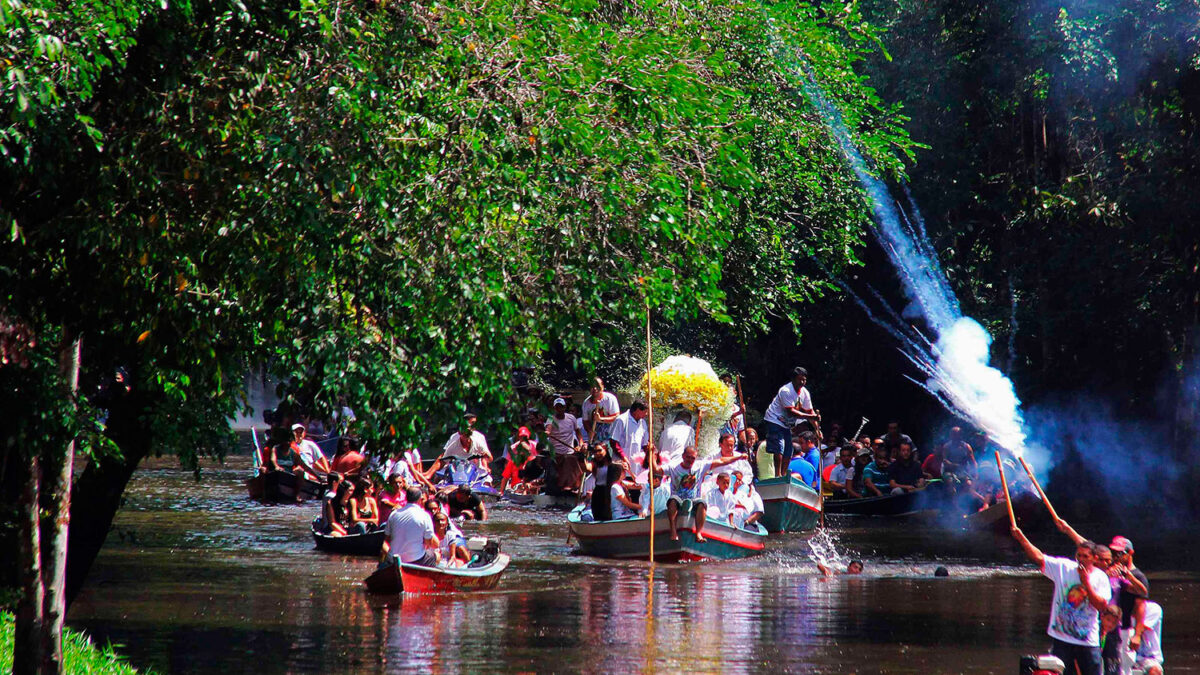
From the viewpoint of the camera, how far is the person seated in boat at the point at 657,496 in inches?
782

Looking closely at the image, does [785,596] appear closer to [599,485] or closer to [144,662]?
[599,485]

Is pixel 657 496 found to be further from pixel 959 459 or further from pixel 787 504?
pixel 959 459

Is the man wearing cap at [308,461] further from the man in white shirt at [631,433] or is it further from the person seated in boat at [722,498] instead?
the person seated in boat at [722,498]

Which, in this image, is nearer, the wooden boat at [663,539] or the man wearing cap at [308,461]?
the wooden boat at [663,539]

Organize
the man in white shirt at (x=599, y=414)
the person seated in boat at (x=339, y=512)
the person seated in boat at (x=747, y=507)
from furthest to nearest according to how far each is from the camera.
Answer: the man in white shirt at (x=599, y=414)
the person seated in boat at (x=747, y=507)
the person seated in boat at (x=339, y=512)

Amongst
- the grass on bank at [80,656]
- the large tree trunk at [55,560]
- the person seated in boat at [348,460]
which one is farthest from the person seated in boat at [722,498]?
the large tree trunk at [55,560]

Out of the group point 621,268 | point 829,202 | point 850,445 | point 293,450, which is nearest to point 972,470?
point 850,445

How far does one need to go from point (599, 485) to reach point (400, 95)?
12.0 m

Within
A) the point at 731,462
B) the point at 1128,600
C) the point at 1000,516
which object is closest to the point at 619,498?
the point at 731,462

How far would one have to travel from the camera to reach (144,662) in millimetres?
12125

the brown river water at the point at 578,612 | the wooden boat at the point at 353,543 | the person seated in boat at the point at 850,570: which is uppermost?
the wooden boat at the point at 353,543

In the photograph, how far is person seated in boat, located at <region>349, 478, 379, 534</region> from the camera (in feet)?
65.3

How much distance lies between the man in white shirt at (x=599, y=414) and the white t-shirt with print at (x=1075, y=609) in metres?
15.7

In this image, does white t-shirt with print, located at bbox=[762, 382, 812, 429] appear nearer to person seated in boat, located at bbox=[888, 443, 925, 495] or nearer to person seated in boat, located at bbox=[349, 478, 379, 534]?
person seated in boat, located at bbox=[888, 443, 925, 495]
